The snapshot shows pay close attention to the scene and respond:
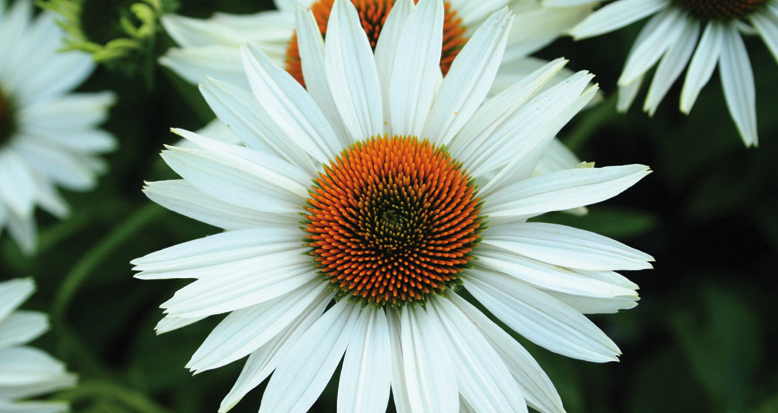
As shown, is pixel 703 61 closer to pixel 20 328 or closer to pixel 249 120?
pixel 249 120

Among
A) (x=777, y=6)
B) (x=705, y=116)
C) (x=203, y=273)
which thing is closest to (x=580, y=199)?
(x=203, y=273)

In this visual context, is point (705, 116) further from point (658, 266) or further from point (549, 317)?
point (549, 317)

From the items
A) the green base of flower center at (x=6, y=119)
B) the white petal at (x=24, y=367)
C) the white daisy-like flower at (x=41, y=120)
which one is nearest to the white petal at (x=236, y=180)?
the white petal at (x=24, y=367)

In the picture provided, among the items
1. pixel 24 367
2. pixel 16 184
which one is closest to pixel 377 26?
pixel 24 367

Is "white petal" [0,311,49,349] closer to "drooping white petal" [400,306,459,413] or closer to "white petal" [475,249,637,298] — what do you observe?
"drooping white petal" [400,306,459,413]

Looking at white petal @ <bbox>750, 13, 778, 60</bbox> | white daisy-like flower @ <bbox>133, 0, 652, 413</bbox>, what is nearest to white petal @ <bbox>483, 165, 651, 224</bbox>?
white daisy-like flower @ <bbox>133, 0, 652, 413</bbox>

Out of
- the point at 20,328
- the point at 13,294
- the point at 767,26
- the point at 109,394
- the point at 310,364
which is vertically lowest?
the point at 109,394
